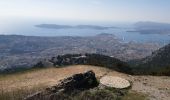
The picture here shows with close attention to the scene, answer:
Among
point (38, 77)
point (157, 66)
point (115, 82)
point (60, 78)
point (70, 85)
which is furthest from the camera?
point (157, 66)

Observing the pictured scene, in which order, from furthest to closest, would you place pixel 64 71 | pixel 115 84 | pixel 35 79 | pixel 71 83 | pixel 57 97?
pixel 64 71, pixel 35 79, pixel 115 84, pixel 71 83, pixel 57 97

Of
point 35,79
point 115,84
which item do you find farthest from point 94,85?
point 35,79

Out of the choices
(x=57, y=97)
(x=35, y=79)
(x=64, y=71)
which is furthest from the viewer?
(x=64, y=71)

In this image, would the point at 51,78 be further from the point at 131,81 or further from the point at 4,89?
the point at 131,81

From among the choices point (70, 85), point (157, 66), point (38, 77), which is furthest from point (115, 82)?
point (157, 66)

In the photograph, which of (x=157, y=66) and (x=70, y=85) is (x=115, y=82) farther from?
(x=157, y=66)

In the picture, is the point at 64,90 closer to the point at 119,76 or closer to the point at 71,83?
the point at 71,83

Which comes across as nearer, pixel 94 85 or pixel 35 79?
pixel 94 85
